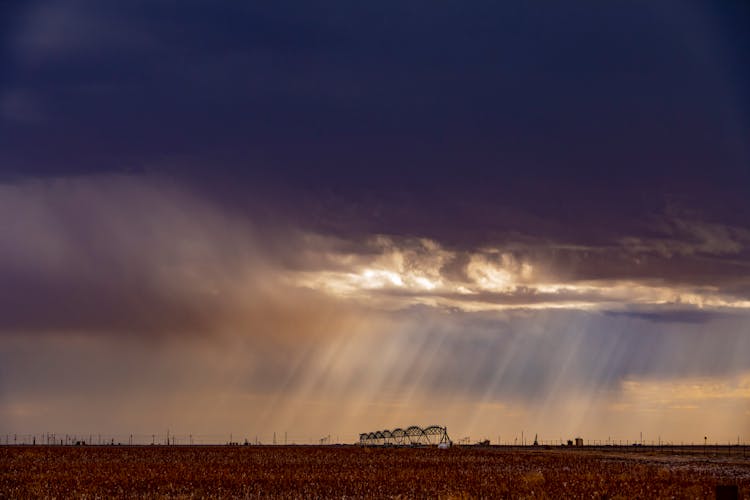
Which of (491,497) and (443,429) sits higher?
(443,429)

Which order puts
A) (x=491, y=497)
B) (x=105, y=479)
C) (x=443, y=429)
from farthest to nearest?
1. (x=443, y=429)
2. (x=105, y=479)
3. (x=491, y=497)

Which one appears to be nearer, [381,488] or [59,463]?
[381,488]

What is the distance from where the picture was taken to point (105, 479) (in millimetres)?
52031

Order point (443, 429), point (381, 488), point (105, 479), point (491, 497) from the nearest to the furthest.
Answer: point (491, 497), point (381, 488), point (105, 479), point (443, 429)

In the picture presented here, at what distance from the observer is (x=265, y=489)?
45438mm

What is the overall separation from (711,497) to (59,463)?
5569cm

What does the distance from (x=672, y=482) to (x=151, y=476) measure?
107 ft

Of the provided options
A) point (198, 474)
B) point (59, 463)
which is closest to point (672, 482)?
point (198, 474)

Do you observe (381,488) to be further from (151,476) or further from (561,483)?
(151,476)

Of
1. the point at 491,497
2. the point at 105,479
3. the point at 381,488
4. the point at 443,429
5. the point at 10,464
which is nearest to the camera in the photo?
the point at 491,497

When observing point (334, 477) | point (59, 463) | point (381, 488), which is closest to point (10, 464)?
point (59, 463)

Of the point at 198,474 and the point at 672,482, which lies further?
the point at 198,474

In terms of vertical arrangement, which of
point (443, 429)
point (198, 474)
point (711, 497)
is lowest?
point (711, 497)

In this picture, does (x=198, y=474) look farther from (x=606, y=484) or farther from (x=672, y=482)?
(x=672, y=482)
